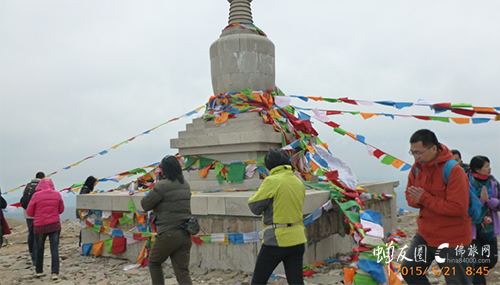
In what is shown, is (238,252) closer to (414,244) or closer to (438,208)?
(414,244)

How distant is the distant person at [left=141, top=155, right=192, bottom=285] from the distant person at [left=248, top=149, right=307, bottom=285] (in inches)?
37.4

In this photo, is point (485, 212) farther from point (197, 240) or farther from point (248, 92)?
point (248, 92)

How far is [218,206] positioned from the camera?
589 centimetres

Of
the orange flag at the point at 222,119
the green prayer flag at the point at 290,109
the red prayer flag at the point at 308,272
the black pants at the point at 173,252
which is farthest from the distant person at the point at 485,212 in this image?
the orange flag at the point at 222,119

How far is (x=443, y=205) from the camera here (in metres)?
3.07

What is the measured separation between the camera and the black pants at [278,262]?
3709mm

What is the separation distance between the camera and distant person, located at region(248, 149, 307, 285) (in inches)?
145

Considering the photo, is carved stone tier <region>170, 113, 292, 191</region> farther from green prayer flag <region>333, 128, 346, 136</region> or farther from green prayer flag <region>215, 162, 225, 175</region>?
green prayer flag <region>333, 128, 346, 136</region>

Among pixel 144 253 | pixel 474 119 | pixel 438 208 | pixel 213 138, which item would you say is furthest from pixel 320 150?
pixel 438 208

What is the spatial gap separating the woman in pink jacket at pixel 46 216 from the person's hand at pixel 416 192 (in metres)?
5.20

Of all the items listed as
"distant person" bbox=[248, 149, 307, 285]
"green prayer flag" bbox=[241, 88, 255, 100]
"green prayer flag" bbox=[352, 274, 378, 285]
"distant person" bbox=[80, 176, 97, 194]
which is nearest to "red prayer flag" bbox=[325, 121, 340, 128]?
"green prayer flag" bbox=[241, 88, 255, 100]

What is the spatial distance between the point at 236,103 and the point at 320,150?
6.92ft

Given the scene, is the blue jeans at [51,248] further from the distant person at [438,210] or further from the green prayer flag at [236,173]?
the distant person at [438,210]

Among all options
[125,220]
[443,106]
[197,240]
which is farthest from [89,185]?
[443,106]
